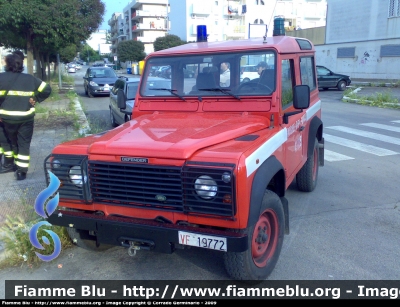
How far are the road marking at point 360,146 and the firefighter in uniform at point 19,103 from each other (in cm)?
667

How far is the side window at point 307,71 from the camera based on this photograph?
5.54 m

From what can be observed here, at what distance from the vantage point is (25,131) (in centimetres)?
670

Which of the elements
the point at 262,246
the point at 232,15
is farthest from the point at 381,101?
the point at 232,15

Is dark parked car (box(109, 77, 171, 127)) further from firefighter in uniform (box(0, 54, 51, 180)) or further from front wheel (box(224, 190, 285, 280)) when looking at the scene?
front wheel (box(224, 190, 285, 280))

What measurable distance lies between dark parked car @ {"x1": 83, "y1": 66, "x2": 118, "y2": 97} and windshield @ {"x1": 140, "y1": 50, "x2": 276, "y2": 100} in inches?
714

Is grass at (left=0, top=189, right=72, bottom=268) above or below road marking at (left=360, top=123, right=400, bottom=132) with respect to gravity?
above

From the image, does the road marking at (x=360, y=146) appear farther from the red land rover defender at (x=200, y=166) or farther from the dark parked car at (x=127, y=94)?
the dark parked car at (x=127, y=94)

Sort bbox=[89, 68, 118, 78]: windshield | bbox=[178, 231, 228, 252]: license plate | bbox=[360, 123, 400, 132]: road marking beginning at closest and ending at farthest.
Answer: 1. bbox=[178, 231, 228, 252]: license plate
2. bbox=[360, 123, 400, 132]: road marking
3. bbox=[89, 68, 118, 78]: windshield

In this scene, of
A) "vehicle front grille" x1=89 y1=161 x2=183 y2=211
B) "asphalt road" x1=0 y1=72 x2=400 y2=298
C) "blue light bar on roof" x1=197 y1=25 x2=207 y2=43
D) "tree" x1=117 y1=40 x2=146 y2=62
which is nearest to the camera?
"vehicle front grille" x1=89 y1=161 x2=183 y2=211

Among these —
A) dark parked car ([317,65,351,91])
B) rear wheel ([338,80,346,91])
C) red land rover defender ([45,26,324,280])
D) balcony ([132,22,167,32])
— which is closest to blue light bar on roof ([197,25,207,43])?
red land rover defender ([45,26,324,280])

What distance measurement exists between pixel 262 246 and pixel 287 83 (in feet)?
6.38

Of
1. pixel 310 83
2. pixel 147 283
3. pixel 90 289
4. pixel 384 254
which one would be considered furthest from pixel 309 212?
pixel 90 289

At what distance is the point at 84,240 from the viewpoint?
167 inches

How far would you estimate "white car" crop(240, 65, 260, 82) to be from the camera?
15.4 ft
